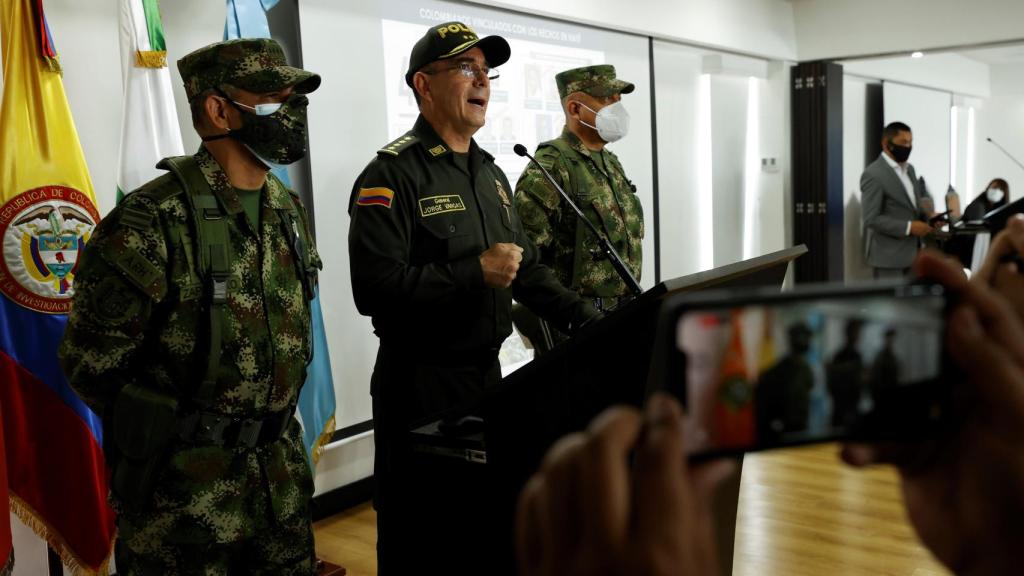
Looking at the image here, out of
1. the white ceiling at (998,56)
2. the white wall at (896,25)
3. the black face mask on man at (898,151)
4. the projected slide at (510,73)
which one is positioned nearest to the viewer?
the projected slide at (510,73)

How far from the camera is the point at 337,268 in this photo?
3.45 metres

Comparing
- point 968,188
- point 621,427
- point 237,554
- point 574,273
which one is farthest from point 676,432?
point 968,188

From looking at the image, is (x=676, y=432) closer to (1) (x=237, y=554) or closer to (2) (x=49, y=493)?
(1) (x=237, y=554)

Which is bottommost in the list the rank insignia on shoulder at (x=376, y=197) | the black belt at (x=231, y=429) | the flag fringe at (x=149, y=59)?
the black belt at (x=231, y=429)

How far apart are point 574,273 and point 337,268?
0.97 metres

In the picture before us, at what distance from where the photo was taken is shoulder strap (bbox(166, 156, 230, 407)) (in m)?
1.63

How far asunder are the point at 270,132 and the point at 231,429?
0.62 metres

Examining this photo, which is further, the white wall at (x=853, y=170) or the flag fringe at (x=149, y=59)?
the white wall at (x=853, y=170)

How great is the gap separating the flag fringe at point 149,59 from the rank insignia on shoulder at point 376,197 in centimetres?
85

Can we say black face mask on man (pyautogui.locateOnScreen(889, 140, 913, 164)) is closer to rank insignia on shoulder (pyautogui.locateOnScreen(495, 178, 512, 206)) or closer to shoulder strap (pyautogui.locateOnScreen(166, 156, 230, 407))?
rank insignia on shoulder (pyautogui.locateOnScreen(495, 178, 512, 206))

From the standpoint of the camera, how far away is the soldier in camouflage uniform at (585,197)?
3.09 m

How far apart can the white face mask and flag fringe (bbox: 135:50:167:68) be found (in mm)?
1584

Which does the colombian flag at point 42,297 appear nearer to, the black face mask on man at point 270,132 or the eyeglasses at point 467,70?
the black face mask on man at point 270,132

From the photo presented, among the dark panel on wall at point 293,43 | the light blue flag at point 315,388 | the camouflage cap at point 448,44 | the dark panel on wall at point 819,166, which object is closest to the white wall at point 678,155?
the dark panel on wall at point 819,166
